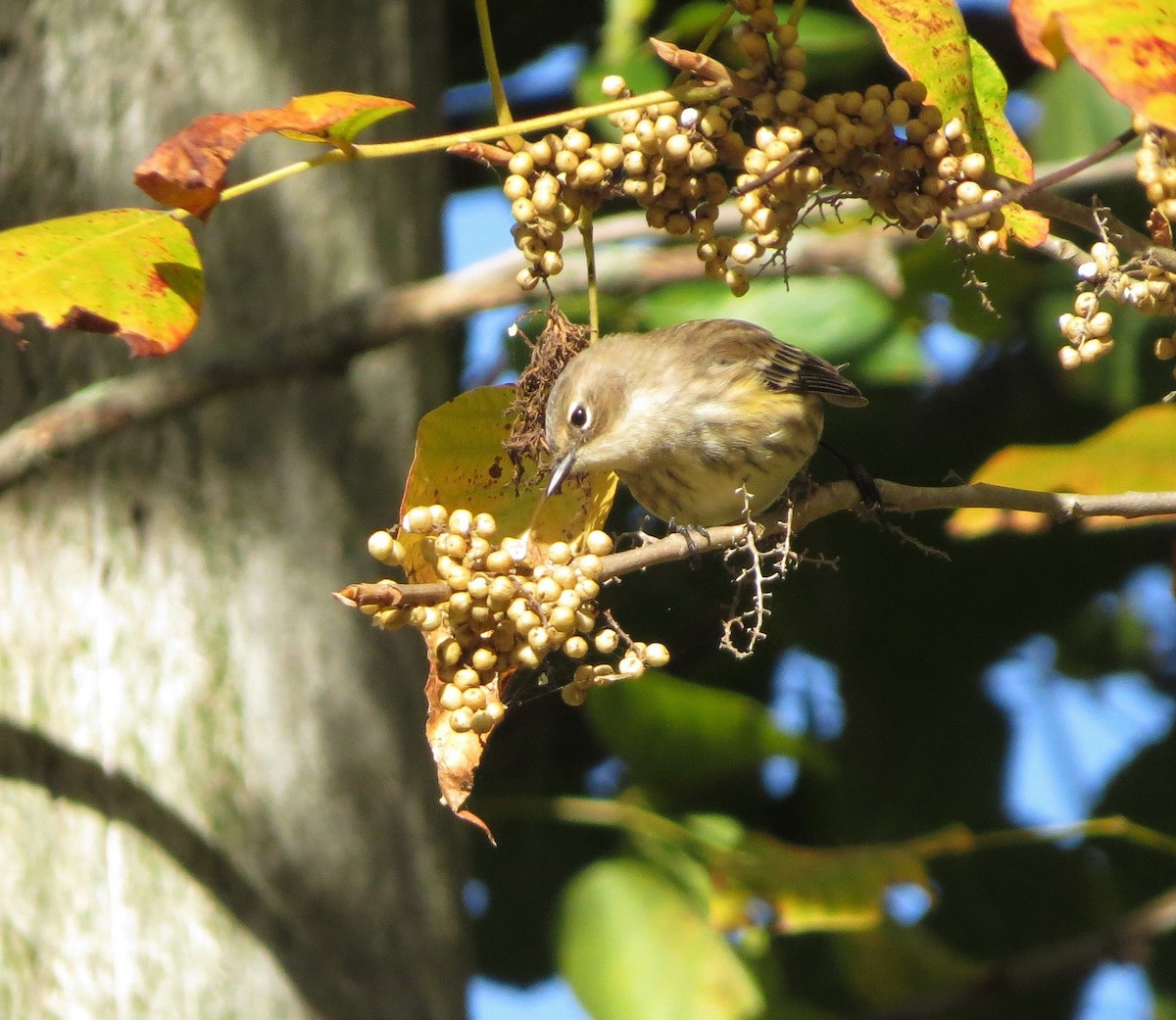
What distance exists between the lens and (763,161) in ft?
5.16

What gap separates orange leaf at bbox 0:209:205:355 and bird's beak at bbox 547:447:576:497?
0.58m

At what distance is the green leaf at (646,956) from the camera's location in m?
3.56

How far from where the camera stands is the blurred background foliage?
12.6 ft

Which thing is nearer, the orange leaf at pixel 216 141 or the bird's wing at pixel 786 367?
the orange leaf at pixel 216 141

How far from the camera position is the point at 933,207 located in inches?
60.9

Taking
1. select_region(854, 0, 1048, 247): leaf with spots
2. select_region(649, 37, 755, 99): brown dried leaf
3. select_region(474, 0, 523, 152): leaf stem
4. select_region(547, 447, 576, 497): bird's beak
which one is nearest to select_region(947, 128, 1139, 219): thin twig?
select_region(854, 0, 1048, 247): leaf with spots

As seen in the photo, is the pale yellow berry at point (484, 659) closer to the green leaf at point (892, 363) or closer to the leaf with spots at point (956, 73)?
the leaf with spots at point (956, 73)

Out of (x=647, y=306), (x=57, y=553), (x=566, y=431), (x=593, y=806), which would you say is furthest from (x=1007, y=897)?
(x=57, y=553)

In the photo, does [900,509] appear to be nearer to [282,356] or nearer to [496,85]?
[496,85]

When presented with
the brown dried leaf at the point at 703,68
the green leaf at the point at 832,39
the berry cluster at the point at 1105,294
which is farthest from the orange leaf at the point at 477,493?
the green leaf at the point at 832,39

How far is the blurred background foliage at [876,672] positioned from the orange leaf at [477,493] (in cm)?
183

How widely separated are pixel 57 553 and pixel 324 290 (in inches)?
33.8

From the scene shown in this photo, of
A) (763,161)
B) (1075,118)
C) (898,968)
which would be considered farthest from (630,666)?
(1075,118)

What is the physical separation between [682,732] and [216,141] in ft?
8.89
